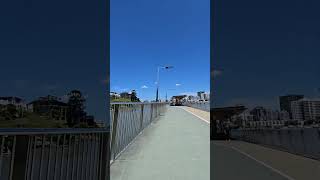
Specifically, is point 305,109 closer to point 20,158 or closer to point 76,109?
point 76,109

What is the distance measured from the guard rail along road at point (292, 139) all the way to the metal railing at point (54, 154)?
8.80 metres

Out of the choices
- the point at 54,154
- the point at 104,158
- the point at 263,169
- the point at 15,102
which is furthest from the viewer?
the point at 263,169

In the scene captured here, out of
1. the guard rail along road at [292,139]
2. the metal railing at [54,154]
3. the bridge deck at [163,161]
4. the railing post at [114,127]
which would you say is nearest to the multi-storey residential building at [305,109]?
the guard rail along road at [292,139]

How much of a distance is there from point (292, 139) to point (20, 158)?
14.8 metres

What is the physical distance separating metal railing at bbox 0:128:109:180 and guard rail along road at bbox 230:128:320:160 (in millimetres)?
8797

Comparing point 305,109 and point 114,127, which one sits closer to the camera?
point 114,127

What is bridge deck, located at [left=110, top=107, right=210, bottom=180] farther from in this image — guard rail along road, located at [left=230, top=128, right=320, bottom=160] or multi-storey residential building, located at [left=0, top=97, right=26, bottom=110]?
guard rail along road, located at [left=230, top=128, right=320, bottom=160]

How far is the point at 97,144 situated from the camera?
27.2ft

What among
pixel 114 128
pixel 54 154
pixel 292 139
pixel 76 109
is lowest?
pixel 292 139

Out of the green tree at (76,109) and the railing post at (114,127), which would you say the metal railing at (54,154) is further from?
the railing post at (114,127)

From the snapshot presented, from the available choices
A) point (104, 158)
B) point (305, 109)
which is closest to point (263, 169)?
point (104, 158)

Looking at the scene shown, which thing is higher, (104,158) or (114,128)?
(114,128)

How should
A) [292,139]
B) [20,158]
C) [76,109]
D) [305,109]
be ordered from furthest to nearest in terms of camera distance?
[305,109] → [292,139] → [76,109] → [20,158]

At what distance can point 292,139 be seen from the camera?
60.4ft
